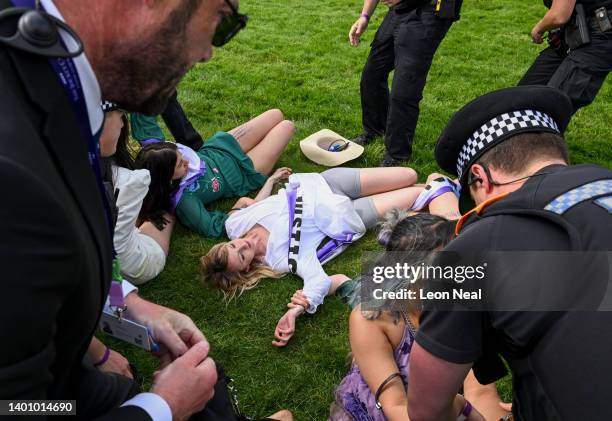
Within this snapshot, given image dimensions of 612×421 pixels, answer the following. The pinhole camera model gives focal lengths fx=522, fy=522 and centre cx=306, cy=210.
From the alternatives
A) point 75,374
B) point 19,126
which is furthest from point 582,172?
point 75,374

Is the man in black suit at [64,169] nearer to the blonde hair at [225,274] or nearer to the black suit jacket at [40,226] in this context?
the black suit jacket at [40,226]

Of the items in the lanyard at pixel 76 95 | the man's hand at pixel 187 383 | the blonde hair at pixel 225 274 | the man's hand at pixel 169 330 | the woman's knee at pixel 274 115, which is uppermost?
the lanyard at pixel 76 95

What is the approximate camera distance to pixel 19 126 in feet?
2.77

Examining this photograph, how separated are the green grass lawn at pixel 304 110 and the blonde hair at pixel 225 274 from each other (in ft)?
0.19

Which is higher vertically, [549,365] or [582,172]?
[582,172]

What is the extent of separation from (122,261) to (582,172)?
8.61 feet

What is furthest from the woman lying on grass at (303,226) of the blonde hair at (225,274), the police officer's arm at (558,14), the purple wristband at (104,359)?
the police officer's arm at (558,14)

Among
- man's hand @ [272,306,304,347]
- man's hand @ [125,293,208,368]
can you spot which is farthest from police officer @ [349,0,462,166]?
man's hand @ [125,293,208,368]

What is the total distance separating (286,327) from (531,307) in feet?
6.44

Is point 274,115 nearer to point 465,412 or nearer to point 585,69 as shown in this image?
point 585,69

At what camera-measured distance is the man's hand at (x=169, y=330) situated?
1.96 meters

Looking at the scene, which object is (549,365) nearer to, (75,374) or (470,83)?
(75,374)

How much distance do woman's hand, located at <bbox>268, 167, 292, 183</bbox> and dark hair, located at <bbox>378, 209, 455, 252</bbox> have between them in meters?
1.86

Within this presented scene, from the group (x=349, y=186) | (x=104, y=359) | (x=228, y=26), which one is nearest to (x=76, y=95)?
(x=228, y=26)
